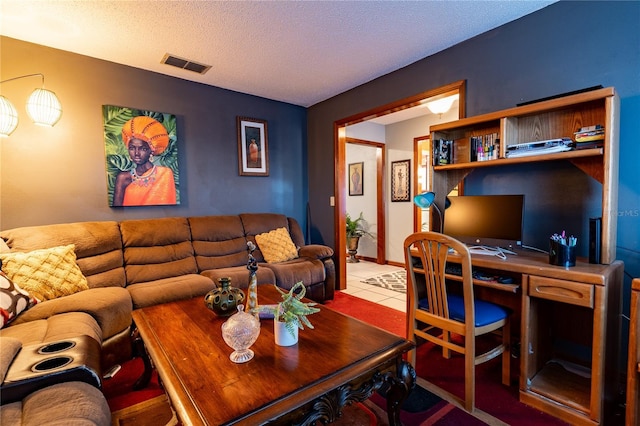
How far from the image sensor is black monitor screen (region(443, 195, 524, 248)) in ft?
6.70

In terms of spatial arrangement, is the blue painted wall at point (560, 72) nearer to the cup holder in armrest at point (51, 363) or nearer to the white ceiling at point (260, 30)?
the white ceiling at point (260, 30)

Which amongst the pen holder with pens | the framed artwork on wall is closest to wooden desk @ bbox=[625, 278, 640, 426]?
the pen holder with pens

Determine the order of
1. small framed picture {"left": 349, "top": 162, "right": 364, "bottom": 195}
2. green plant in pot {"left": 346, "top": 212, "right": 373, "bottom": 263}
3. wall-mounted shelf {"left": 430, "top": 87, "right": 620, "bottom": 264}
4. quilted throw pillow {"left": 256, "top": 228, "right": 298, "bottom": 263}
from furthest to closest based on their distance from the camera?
small framed picture {"left": 349, "top": 162, "right": 364, "bottom": 195}
green plant in pot {"left": 346, "top": 212, "right": 373, "bottom": 263}
quilted throw pillow {"left": 256, "top": 228, "right": 298, "bottom": 263}
wall-mounted shelf {"left": 430, "top": 87, "right": 620, "bottom": 264}

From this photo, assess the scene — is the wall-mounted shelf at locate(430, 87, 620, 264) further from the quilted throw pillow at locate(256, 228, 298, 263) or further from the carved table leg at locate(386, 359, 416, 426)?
the quilted throw pillow at locate(256, 228, 298, 263)

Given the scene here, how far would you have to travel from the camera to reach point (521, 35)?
2.27 m

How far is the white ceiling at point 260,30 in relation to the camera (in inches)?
83.6

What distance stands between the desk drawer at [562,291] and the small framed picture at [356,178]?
14.3 feet

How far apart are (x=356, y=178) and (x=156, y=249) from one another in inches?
159

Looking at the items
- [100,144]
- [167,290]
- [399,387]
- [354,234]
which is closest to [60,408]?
[399,387]

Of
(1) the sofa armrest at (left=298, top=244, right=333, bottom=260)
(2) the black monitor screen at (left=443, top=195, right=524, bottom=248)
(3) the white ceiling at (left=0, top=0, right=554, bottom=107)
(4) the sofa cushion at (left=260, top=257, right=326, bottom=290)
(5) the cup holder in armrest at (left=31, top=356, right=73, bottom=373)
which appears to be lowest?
(4) the sofa cushion at (left=260, top=257, right=326, bottom=290)

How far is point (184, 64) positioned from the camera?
9.91ft

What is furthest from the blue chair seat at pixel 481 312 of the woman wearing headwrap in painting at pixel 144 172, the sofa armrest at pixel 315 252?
the woman wearing headwrap in painting at pixel 144 172

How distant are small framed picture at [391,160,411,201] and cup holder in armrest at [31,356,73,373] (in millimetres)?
4689

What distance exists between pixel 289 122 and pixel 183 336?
347cm
